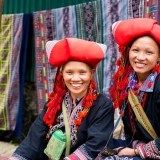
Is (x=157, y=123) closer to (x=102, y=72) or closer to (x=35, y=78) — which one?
(x=102, y=72)

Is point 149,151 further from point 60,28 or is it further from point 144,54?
point 60,28

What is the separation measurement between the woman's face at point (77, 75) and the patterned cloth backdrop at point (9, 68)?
8.47ft

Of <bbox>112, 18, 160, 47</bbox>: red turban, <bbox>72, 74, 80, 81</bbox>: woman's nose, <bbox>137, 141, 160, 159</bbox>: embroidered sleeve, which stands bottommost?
<bbox>137, 141, 160, 159</bbox>: embroidered sleeve

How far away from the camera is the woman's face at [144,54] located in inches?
92.6

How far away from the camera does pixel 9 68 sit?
16.3 feet

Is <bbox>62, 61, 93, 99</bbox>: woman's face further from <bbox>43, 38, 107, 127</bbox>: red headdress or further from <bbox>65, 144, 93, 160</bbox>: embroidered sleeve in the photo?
<bbox>65, 144, 93, 160</bbox>: embroidered sleeve

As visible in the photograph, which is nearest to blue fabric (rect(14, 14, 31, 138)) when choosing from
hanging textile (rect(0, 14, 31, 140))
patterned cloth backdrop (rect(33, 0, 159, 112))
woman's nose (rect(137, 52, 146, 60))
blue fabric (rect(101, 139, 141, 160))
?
hanging textile (rect(0, 14, 31, 140))

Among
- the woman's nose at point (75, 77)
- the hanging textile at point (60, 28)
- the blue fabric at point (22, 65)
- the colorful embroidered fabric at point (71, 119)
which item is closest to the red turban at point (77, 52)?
the woman's nose at point (75, 77)

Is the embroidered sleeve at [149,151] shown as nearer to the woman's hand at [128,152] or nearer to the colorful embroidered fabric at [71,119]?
the woman's hand at [128,152]

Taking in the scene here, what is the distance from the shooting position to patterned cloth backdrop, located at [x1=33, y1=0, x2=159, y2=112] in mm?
3654

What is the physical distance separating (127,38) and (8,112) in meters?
3.26

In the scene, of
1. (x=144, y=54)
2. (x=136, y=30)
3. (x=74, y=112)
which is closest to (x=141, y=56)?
(x=144, y=54)

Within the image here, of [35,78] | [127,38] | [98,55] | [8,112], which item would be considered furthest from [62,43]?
[8,112]

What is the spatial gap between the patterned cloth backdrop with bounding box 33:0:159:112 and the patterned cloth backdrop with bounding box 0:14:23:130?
377 mm
